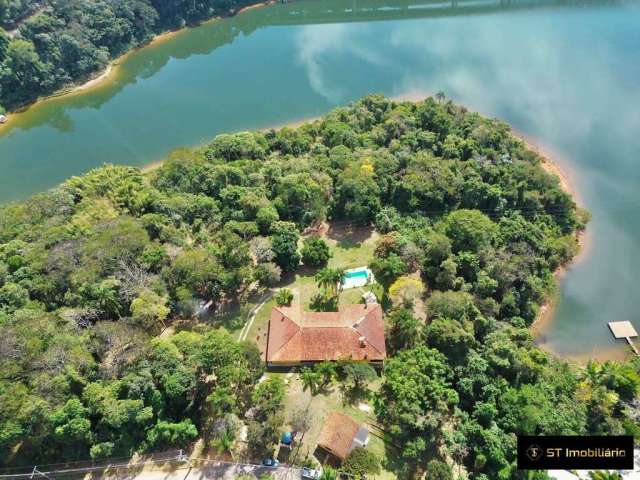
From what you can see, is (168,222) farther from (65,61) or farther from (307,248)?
(65,61)

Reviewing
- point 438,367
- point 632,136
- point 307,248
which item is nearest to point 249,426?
point 438,367

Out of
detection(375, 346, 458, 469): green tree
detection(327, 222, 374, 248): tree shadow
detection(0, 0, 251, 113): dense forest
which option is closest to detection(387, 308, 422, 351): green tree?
detection(375, 346, 458, 469): green tree

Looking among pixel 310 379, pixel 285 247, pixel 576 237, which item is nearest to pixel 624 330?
pixel 576 237

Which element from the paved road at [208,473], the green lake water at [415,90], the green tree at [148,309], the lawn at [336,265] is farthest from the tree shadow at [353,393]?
the green lake water at [415,90]

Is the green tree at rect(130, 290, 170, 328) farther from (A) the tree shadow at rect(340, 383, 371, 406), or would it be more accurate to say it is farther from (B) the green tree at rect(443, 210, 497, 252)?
(B) the green tree at rect(443, 210, 497, 252)

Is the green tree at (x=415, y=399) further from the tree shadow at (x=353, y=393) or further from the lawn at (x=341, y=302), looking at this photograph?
the lawn at (x=341, y=302)

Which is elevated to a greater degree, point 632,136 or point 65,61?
point 65,61
